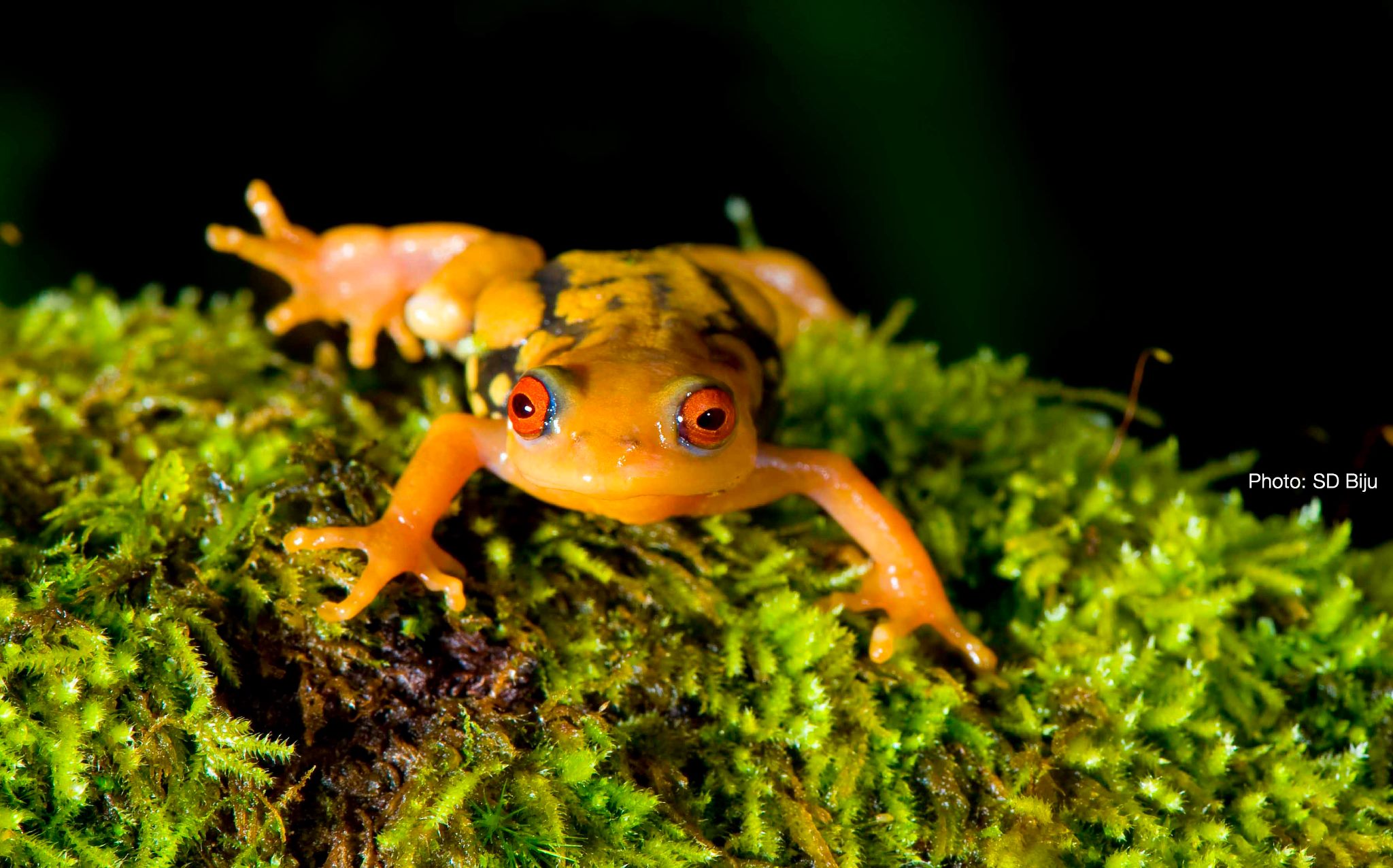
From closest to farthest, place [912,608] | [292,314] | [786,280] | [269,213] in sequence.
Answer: [912,608] → [292,314] → [269,213] → [786,280]

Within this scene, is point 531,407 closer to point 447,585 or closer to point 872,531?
point 447,585

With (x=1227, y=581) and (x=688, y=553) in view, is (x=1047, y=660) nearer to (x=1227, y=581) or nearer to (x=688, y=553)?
(x=1227, y=581)

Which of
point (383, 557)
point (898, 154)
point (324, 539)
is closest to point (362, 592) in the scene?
point (383, 557)

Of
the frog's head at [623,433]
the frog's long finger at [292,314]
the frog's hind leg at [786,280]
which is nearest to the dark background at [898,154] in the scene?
the frog's hind leg at [786,280]

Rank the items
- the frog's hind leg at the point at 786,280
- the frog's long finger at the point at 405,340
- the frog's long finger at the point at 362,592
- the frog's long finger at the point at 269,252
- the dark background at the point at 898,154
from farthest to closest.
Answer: the dark background at the point at 898,154 → the frog's hind leg at the point at 786,280 → the frog's long finger at the point at 269,252 → the frog's long finger at the point at 405,340 → the frog's long finger at the point at 362,592

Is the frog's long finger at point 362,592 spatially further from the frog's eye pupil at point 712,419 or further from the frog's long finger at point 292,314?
the frog's long finger at point 292,314

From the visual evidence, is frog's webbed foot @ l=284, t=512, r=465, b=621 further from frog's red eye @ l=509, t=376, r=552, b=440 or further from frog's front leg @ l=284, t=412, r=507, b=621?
frog's red eye @ l=509, t=376, r=552, b=440

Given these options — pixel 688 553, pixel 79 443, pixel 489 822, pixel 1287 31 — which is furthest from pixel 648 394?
pixel 1287 31
